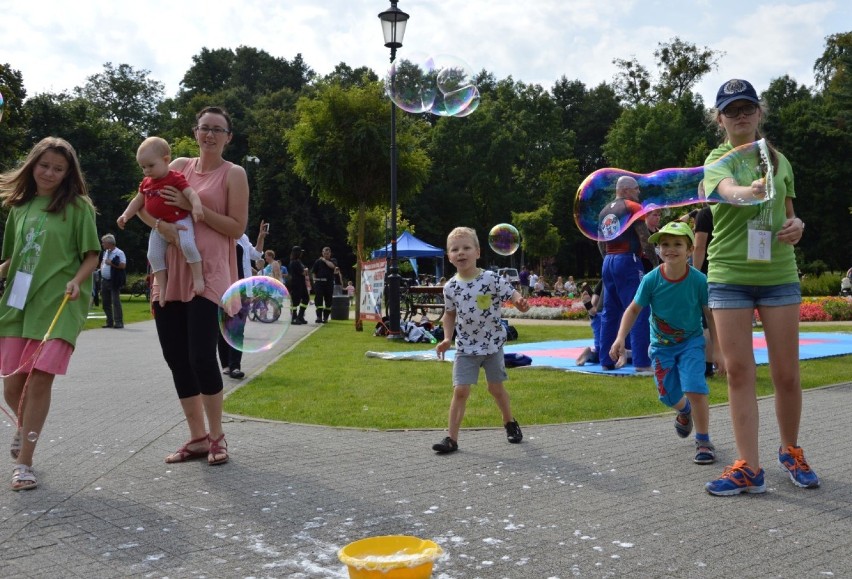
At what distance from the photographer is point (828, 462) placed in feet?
17.5

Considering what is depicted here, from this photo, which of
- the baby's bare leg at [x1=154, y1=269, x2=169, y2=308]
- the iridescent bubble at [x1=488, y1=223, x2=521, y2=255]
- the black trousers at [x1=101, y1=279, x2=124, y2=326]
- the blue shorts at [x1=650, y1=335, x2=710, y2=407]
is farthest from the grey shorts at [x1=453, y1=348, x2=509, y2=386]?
the black trousers at [x1=101, y1=279, x2=124, y2=326]

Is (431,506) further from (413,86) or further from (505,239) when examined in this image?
(505,239)

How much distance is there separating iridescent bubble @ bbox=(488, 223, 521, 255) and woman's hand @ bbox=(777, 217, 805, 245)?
44.7ft

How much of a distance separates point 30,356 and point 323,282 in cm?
1730

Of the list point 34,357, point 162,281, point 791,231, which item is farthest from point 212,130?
point 791,231

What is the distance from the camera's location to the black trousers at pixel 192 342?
541 centimetres

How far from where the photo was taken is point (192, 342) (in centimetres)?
542

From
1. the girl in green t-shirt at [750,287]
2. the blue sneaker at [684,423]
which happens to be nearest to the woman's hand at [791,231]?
the girl in green t-shirt at [750,287]

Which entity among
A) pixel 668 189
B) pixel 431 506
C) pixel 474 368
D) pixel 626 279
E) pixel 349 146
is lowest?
A: pixel 431 506

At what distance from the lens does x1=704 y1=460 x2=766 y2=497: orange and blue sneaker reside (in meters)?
4.58

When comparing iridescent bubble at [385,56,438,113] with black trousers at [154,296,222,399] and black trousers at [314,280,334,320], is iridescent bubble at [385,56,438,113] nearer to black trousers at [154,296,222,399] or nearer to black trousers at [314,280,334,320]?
black trousers at [154,296,222,399]

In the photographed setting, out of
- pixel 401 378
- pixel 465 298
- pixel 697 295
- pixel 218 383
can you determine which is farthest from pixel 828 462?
pixel 401 378

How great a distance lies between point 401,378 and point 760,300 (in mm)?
5913

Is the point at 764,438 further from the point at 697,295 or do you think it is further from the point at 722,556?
the point at 722,556
